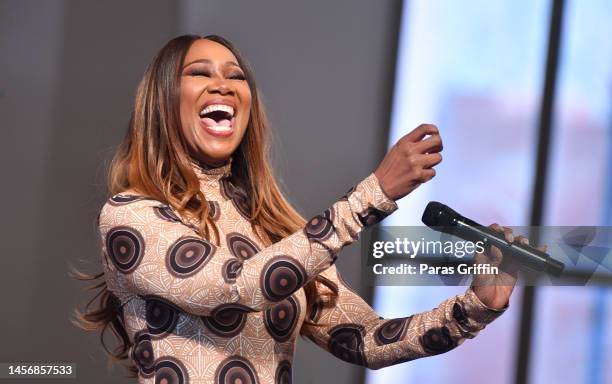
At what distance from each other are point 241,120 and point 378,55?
77 cm

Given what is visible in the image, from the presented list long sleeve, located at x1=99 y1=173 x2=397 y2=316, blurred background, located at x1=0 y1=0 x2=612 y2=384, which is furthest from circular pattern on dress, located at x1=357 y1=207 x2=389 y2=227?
blurred background, located at x1=0 y1=0 x2=612 y2=384

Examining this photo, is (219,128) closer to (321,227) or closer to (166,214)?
(166,214)

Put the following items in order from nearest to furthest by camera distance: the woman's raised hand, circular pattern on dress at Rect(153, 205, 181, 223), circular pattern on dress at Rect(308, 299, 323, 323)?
the woman's raised hand, circular pattern on dress at Rect(153, 205, 181, 223), circular pattern on dress at Rect(308, 299, 323, 323)

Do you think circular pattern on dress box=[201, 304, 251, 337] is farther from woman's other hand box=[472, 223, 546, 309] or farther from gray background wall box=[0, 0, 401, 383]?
gray background wall box=[0, 0, 401, 383]

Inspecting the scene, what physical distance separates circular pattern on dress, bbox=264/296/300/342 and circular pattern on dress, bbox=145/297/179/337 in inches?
5.9

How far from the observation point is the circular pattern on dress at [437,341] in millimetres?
1712

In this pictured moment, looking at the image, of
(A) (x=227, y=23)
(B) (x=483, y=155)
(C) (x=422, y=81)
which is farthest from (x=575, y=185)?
(A) (x=227, y=23)

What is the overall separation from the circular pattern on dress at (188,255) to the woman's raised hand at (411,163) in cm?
27

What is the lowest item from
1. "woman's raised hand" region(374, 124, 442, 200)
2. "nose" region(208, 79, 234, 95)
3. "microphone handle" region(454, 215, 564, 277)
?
"microphone handle" region(454, 215, 564, 277)

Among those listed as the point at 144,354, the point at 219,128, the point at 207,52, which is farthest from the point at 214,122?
the point at 144,354

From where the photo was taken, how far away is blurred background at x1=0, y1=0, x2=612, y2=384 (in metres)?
2.46

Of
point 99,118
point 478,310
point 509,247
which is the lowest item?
point 478,310

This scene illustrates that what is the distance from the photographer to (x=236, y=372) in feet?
5.35

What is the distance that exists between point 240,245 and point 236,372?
0.21 meters
